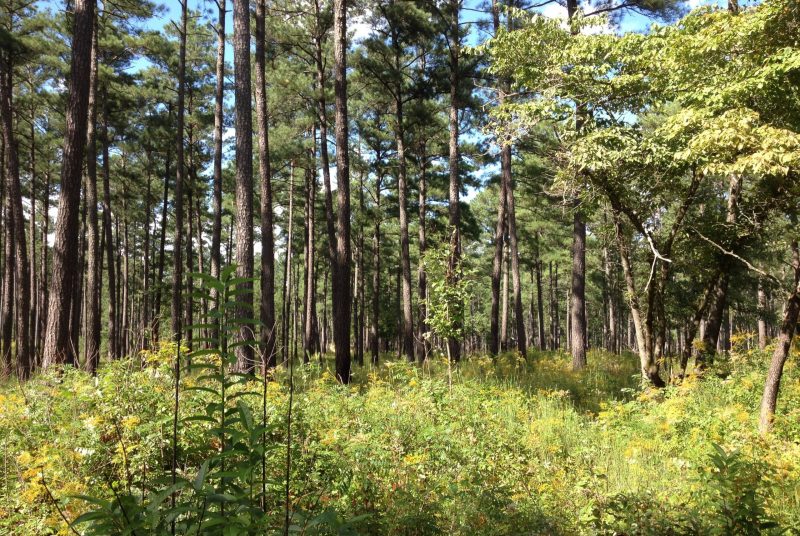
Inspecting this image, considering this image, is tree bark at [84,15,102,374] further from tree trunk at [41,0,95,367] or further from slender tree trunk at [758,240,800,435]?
slender tree trunk at [758,240,800,435]

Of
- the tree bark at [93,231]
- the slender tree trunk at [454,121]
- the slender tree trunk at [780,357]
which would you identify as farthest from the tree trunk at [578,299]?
the tree bark at [93,231]

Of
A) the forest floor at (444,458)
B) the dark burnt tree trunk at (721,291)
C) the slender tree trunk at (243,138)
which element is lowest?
the forest floor at (444,458)

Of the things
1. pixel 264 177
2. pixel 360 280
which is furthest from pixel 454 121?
pixel 360 280

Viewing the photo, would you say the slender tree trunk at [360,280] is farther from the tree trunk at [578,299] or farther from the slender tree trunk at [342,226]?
the tree trunk at [578,299]

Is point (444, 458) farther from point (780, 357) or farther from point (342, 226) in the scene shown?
point (342, 226)

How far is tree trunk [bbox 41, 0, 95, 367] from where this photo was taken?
7.65 metres

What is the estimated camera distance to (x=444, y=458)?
4.74m

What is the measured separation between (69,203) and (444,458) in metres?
7.53

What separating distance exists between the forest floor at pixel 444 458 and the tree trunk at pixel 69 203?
202 centimetres

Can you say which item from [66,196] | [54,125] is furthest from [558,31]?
[54,125]

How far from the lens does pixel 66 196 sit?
25.3 ft

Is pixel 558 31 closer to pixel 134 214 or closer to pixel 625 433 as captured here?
pixel 625 433

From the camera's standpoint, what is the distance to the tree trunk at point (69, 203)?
301 inches

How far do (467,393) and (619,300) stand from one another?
27.2m
